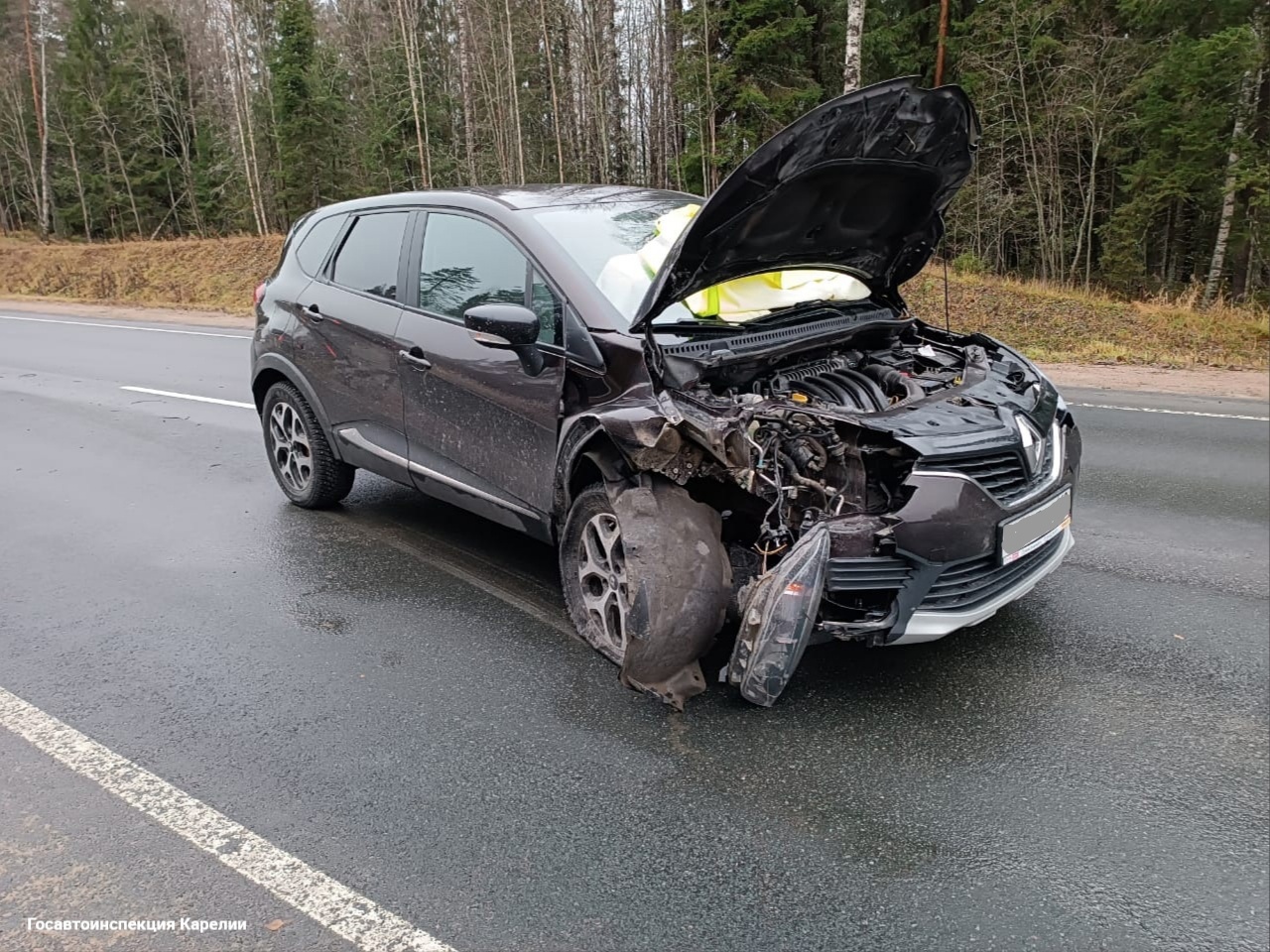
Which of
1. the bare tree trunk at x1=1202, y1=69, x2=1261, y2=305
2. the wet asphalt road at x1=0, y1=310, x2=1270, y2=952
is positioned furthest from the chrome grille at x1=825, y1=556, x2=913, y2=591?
the bare tree trunk at x1=1202, y1=69, x2=1261, y2=305

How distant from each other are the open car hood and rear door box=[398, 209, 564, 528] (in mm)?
604

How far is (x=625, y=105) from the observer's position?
105 ft

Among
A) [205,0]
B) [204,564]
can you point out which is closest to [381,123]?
[205,0]

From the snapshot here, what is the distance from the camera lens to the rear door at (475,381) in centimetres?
378

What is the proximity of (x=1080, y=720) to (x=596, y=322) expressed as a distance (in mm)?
2372

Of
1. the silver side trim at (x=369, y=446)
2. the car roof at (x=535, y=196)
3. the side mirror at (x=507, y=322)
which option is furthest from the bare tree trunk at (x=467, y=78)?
the side mirror at (x=507, y=322)

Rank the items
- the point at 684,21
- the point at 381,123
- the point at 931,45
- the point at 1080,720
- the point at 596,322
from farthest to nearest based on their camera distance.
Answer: the point at 381,123, the point at 931,45, the point at 684,21, the point at 596,322, the point at 1080,720

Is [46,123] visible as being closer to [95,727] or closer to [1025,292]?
[1025,292]

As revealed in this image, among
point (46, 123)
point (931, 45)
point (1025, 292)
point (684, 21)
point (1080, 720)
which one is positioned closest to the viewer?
point (1080, 720)

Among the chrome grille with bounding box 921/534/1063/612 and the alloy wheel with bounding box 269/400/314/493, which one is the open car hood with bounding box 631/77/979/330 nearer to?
the chrome grille with bounding box 921/534/1063/612

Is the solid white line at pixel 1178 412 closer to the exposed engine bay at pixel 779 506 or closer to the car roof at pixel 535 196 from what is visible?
the car roof at pixel 535 196

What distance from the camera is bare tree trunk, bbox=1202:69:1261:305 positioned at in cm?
2009

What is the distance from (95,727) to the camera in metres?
3.27

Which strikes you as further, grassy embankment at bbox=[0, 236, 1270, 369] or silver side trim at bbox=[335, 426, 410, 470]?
grassy embankment at bbox=[0, 236, 1270, 369]
